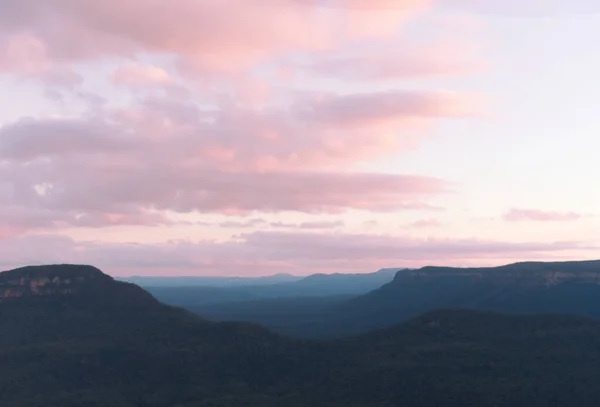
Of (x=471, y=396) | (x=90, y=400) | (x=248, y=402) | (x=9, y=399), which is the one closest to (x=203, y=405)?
(x=248, y=402)

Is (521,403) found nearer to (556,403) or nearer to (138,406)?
(556,403)

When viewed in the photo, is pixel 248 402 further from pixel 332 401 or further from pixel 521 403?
pixel 521 403

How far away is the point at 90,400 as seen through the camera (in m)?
198

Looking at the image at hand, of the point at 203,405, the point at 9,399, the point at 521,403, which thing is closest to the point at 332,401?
the point at 203,405

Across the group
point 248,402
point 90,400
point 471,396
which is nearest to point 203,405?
point 248,402

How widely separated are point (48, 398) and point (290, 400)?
60139 millimetres

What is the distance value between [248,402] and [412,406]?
39.8 meters

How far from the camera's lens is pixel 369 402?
631 feet

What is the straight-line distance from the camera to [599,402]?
192 m

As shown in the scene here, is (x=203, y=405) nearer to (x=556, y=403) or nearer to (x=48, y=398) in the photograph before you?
(x=48, y=398)

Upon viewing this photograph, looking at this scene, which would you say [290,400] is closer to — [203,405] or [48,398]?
[203,405]

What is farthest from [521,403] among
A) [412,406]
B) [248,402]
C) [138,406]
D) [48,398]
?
[48,398]

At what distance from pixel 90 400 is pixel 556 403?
11302cm

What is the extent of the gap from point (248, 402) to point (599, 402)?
84.4 m
